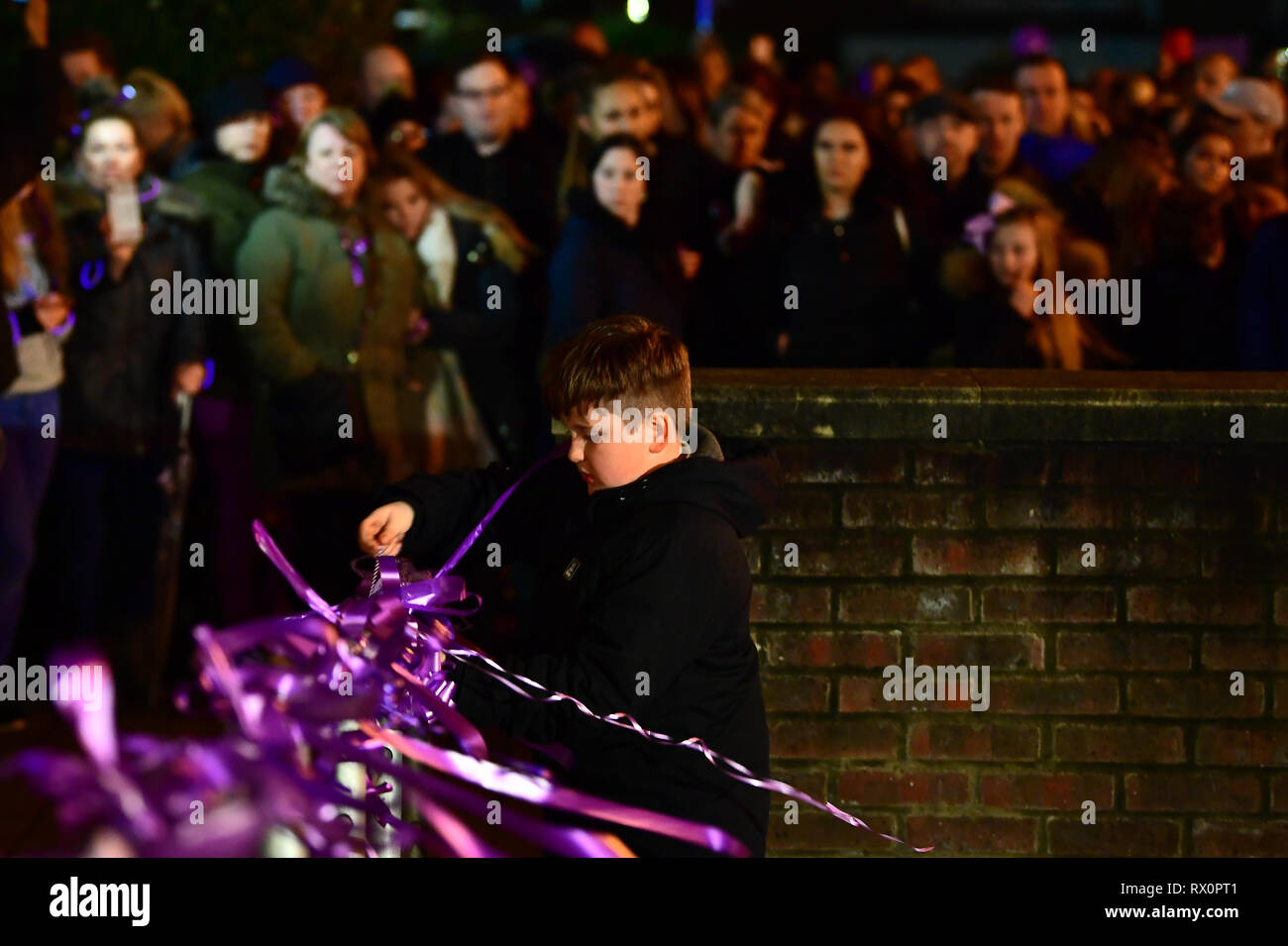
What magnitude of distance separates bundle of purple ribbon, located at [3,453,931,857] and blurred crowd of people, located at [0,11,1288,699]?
3622 mm

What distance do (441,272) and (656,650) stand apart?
4624 millimetres

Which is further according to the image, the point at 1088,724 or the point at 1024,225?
the point at 1024,225

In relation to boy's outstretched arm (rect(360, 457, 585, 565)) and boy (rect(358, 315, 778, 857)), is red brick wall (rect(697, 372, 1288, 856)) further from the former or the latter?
boy (rect(358, 315, 778, 857))

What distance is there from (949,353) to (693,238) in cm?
129

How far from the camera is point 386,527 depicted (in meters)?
4.22

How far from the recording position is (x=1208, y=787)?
534 centimetres

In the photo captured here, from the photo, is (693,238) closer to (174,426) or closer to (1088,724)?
(174,426)

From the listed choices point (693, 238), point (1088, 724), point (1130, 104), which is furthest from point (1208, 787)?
point (1130, 104)

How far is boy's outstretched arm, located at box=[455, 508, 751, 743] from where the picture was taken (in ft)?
12.0

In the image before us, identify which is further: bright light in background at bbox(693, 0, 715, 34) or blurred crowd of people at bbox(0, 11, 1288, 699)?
bright light in background at bbox(693, 0, 715, 34)

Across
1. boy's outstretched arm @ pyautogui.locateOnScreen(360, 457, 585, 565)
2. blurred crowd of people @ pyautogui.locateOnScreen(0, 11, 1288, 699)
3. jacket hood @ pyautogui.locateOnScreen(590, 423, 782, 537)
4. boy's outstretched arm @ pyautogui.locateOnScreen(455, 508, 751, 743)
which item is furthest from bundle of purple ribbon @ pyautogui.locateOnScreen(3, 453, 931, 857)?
blurred crowd of people @ pyautogui.locateOnScreen(0, 11, 1288, 699)

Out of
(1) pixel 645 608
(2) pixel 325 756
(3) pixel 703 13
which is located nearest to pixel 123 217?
(1) pixel 645 608

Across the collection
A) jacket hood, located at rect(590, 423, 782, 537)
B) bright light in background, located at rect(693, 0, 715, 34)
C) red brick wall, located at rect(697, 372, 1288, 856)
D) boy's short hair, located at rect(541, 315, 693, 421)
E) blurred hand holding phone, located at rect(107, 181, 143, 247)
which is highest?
bright light in background, located at rect(693, 0, 715, 34)

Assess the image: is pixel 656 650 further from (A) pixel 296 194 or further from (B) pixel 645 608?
(A) pixel 296 194
